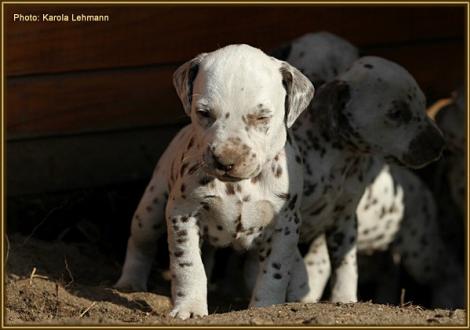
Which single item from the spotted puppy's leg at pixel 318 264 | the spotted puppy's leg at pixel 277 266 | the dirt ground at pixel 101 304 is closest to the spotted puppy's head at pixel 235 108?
the spotted puppy's leg at pixel 277 266

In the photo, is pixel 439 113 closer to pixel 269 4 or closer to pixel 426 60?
pixel 426 60

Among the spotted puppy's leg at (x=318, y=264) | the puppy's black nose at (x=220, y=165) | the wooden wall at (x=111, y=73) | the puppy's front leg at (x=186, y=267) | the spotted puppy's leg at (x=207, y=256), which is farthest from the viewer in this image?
the wooden wall at (x=111, y=73)

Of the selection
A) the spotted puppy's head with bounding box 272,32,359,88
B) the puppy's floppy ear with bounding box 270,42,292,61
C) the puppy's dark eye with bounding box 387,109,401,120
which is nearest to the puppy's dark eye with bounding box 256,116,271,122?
the puppy's dark eye with bounding box 387,109,401,120

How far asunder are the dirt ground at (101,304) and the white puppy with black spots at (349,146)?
0.84 metres

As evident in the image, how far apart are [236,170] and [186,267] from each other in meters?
0.86

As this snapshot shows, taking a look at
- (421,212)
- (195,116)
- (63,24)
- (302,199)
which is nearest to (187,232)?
(195,116)

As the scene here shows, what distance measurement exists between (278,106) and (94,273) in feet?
8.21

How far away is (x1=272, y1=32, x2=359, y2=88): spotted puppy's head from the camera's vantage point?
780 cm

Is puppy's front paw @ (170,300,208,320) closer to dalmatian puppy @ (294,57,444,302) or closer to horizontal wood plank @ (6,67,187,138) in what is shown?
dalmatian puppy @ (294,57,444,302)

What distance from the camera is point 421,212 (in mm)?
8789

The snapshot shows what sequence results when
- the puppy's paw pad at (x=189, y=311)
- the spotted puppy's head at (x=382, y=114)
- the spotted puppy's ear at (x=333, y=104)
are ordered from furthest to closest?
1. the spotted puppy's ear at (x=333, y=104)
2. the spotted puppy's head at (x=382, y=114)
3. the puppy's paw pad at (x=189, y=311)

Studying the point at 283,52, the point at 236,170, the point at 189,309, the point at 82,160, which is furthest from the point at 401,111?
the point at 82,160

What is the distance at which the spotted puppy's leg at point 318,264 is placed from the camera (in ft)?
26.1

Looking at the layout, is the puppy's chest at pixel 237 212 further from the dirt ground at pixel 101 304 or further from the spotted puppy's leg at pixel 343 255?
the spotted puppy's leg at pixel 343 255
